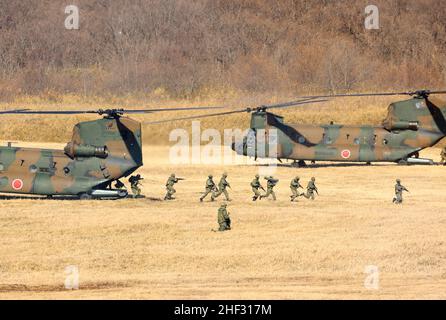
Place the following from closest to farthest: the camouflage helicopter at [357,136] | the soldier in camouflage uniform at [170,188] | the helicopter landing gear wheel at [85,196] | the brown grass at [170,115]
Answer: the helicopter landing gear wheel at [85,196] → the soldier in camouflage uniform at [170,188] → the camouflage helicopter at [357,136] → the brown grass at [170,115]

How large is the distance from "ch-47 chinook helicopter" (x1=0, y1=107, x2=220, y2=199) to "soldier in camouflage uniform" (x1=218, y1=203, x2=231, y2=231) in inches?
285

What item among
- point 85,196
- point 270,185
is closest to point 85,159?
point 85,196

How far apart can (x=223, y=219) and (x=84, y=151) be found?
27.1 feet

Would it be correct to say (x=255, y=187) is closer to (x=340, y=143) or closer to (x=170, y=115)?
(x=340, y=143)

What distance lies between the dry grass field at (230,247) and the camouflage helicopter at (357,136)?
896 cm

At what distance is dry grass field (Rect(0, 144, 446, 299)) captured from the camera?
91.9ft

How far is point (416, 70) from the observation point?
9238 cm

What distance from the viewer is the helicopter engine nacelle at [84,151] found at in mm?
42750

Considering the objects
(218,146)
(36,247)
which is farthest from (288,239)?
(218,146)

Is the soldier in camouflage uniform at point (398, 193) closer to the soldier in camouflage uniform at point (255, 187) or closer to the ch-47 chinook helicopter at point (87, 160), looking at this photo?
the soldier in camouflage uniform at point (255, 187)

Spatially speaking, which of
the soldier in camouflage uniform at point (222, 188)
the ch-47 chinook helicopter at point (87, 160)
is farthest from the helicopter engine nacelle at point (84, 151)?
the soldier in camouflage uniform at point (222, 188)

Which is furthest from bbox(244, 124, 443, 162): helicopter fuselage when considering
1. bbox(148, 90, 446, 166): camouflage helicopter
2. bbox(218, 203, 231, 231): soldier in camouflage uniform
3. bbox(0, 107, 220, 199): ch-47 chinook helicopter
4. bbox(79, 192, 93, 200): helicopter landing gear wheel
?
bbox(218, 203, 231, 231): soldier in camouflage uniform

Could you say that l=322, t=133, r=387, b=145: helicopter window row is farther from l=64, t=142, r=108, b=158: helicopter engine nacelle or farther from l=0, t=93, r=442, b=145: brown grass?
l=64, t=142, r=108, b=158: helicopter engine nacelle
